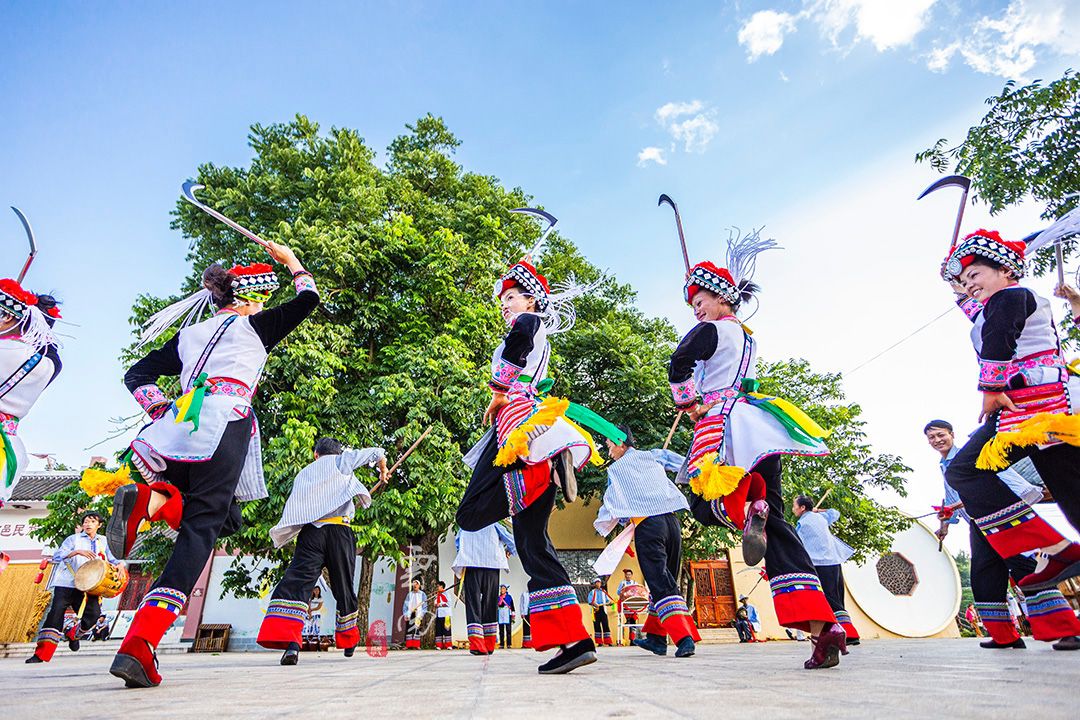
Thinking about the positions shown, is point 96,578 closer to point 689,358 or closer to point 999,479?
point 689,358

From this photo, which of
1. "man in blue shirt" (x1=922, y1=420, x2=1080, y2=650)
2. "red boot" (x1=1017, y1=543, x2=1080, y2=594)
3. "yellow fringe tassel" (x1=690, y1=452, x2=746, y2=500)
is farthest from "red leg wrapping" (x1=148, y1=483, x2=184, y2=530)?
"red boot" (x1=1017, y1=543, x2=1080, y2=594)

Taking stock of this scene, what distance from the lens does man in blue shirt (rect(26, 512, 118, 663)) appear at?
5.36 m

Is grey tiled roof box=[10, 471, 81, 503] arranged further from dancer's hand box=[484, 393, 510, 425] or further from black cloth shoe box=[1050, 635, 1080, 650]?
black cloth shoe box=[1050, 635, 1080, 650]

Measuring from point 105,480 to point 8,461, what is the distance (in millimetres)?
574

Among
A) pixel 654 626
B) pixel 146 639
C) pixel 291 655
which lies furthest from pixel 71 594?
pixel 654 626

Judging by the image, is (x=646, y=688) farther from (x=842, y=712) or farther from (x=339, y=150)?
(x=339, y=150)

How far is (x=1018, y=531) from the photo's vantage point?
10.2 ft

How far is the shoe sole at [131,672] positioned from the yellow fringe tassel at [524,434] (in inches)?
65.6

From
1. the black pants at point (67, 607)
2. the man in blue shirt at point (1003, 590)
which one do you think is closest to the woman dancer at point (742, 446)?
the man in blue shirt at point (1003, 590)

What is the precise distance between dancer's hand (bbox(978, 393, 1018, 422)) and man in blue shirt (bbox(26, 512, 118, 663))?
22.6ft

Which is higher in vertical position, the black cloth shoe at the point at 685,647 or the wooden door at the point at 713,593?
the wooden door at the point at 713,593

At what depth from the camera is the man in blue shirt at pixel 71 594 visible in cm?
536

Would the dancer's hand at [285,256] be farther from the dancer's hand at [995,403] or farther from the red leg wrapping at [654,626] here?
the red leg wrapping at [654,626]

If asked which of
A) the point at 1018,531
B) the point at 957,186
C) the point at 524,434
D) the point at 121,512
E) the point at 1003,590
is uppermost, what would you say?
the point at 957,186
